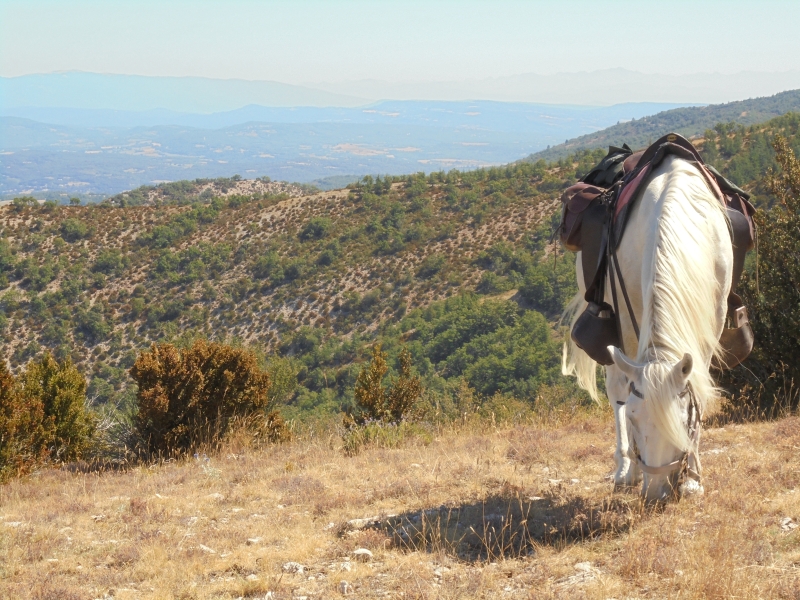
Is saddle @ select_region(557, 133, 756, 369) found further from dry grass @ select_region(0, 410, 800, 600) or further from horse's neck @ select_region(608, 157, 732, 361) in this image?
dry grass @ select_region(0, 410, 800, 600)

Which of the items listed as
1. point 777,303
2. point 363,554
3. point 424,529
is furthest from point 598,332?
point 777,303

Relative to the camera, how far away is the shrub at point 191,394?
22.1 feet

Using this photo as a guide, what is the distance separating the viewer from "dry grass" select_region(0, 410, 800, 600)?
2998 mm

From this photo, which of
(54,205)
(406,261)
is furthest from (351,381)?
(54,205)

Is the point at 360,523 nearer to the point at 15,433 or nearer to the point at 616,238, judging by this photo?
the point at 616,238

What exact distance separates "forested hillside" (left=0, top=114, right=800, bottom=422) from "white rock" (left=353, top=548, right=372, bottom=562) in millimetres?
26546

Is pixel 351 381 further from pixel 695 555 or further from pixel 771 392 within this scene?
pixel 695 555

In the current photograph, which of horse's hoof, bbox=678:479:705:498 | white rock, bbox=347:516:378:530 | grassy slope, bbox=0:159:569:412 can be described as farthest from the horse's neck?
grassy slope, bbox=0:159:569:412

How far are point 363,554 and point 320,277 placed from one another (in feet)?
137

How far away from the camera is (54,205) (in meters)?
49.3

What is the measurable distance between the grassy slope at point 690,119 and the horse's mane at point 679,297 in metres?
100

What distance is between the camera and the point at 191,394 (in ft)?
22.8

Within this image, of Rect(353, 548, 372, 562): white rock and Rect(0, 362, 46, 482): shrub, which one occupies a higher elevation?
Rect(353, 548, 372, 562): white rock

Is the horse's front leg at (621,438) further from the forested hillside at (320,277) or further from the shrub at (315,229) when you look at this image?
the shrub at (315,229)
